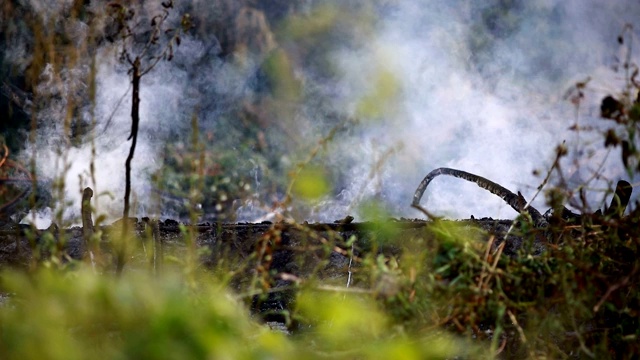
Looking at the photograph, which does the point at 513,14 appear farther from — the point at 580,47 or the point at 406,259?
the point at 406,259

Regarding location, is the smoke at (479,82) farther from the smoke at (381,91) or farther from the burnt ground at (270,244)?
the burnt ground at (270,244)

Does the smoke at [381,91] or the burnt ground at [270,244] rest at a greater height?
the smoke at [381,91]

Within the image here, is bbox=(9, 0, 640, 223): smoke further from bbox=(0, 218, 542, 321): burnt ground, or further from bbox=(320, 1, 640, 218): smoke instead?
bbox=(0, 218, 542, 321): burnt ground

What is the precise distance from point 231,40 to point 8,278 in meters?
6.33

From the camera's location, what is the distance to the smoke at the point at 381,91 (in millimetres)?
6770

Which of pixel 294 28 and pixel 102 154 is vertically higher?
pixel 294 28

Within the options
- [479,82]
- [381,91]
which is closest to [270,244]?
[381,91]

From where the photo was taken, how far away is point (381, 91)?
6859 mm

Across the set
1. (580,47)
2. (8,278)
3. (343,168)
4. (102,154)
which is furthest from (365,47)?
(8,278)

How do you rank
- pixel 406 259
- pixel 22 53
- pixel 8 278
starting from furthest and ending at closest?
pixel 22 53, pixel 406 259, pixel 8 278

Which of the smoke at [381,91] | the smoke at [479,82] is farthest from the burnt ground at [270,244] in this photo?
the smoke at [479,82]

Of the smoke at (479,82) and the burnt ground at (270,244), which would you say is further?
the smoke at (479,82)

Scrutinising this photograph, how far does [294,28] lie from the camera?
711 centimetres

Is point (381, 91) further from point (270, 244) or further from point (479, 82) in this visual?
point (270, 244)
